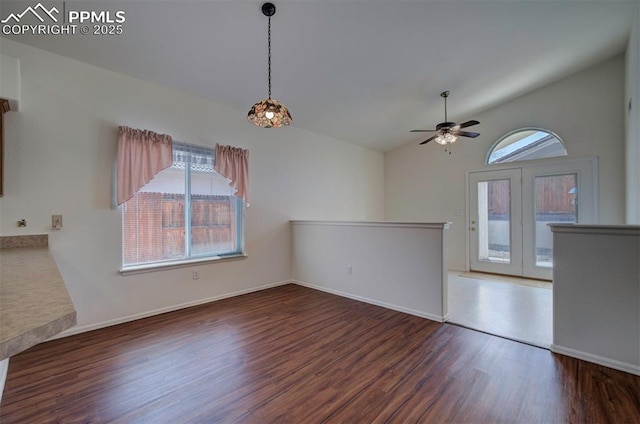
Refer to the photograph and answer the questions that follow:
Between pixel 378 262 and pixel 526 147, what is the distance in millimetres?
4053

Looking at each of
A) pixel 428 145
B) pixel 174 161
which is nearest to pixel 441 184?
pixel 428 145

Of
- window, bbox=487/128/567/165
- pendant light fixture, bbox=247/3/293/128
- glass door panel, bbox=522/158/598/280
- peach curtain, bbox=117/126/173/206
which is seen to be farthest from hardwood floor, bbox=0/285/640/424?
window, bbox=487/128/567/165

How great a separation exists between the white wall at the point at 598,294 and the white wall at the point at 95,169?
3.74 metres

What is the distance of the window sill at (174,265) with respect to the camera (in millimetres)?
3196

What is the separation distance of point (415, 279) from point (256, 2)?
336 centimetres

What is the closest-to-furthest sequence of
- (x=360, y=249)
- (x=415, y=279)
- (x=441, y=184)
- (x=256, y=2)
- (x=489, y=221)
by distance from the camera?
(x=256, y=2) < (x=415, y=279) < (x=360, y=249) < (x=489, y=221) < (x=441, y=184)

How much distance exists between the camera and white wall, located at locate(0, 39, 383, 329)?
263 centimetres

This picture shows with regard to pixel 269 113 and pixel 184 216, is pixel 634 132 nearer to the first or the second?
pixel 269 113

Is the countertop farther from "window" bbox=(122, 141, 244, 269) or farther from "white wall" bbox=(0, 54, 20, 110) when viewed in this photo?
"window" bbox=(122, 141, 244, 269)

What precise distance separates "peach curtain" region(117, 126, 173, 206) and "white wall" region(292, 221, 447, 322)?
93.0 inches

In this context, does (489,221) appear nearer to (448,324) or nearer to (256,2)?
(448,324)

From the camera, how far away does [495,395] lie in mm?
1918

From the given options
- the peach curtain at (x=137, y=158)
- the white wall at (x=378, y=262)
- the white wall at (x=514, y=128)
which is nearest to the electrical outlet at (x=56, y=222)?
the peach curtain at (x=137, y=158)

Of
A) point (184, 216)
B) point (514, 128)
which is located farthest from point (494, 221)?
point (184, 216)
